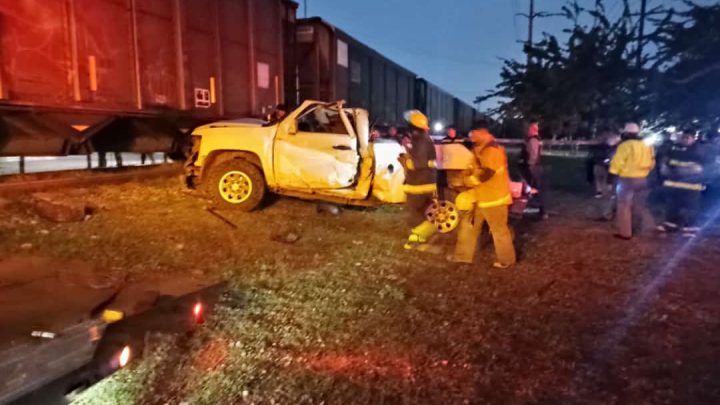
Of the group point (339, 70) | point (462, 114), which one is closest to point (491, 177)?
point (339, 70)

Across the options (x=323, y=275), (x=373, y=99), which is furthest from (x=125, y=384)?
(x=373, y=99)

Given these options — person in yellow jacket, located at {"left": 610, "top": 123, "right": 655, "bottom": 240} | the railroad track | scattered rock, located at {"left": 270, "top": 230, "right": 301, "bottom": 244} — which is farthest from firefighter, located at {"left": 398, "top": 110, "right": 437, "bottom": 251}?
the railroad track

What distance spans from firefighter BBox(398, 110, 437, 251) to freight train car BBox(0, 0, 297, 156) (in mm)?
4578

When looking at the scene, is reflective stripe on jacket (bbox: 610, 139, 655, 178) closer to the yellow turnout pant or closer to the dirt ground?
the dirt ground

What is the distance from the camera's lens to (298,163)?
777cm

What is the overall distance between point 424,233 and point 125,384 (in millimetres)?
4303

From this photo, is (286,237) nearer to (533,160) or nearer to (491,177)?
(491,177)

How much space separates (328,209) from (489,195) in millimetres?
3284

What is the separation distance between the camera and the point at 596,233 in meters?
7.77

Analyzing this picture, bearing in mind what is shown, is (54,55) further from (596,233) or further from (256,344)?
(596,233)

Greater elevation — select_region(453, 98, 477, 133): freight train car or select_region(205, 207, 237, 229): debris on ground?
select_region(453, 98, 477, 133): freight train car

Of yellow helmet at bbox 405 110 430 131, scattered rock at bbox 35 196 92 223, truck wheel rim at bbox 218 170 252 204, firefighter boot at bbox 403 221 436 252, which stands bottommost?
firefighter boot at bbox 403 221 436 252

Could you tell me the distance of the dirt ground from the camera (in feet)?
10.9

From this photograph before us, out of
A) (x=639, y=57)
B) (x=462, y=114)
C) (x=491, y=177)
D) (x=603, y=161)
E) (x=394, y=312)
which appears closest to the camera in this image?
(x=394, y=312)
